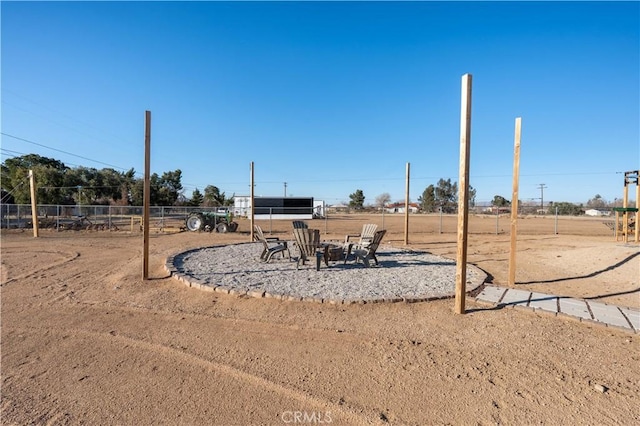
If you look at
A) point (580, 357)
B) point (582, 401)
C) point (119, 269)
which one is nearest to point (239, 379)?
point (582, 401)

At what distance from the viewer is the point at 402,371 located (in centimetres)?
277

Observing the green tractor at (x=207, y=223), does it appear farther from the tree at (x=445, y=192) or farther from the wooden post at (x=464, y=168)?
the tree at (x=445, y=192)

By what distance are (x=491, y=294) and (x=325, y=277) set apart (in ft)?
9.38

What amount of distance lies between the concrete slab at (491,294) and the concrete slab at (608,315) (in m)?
1.11

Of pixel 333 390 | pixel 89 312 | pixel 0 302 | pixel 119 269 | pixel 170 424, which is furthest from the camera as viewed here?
pixel 119 269

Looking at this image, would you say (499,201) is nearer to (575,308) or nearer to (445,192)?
(445,192)

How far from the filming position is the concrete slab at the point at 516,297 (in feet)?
14.8

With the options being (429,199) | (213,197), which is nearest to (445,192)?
(429,199)

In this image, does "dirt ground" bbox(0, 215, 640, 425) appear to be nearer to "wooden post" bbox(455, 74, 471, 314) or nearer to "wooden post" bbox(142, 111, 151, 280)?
"wooden post" bbox(455, 74, 471, 314)

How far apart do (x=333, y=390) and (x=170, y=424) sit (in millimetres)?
1175

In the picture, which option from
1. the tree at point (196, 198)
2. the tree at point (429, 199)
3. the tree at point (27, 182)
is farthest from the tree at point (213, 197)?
the tree at point (429, 199)

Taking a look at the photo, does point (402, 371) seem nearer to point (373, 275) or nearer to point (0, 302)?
point (373, 275)

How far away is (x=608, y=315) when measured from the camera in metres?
4.06

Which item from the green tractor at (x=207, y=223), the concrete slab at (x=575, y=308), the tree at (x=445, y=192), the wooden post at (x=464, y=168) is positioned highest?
the tree at (x=445, y=192)
